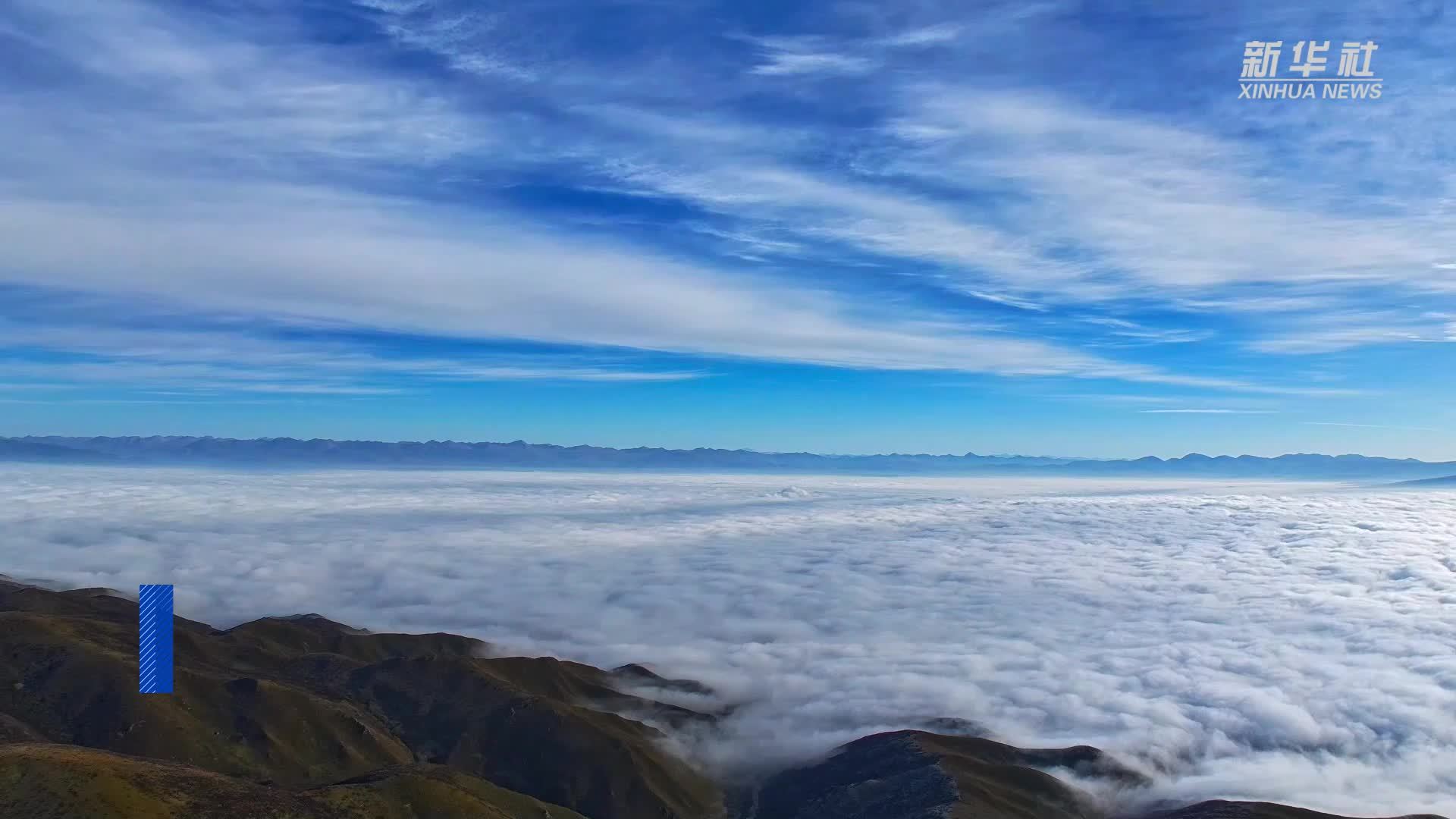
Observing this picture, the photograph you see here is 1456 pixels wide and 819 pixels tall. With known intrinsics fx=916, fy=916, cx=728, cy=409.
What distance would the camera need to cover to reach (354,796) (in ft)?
483

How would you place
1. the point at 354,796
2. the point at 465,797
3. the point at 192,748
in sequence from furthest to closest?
the point at 192,748 < the point at 465,797 < the point at 354,796

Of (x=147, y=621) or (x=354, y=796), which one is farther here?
(x=354, y=796)

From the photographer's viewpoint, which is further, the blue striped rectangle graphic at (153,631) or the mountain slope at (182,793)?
the mountain slope at (182,793)

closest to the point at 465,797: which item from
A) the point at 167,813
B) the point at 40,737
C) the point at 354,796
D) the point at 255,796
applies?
the point at 354,796

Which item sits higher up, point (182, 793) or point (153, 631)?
point (153, 631)

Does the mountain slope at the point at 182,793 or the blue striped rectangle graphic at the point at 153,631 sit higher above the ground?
the blue striped rectangle graphic at the point at 153,631

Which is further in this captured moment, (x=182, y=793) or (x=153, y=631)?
(x=182, y=793)

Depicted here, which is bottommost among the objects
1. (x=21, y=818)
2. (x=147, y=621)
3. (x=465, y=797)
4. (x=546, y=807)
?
(x=546, y=807)

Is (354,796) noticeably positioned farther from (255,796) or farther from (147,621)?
(147,621)

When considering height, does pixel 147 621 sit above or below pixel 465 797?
above

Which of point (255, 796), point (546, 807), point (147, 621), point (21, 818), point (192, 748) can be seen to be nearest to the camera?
point (147, 621)

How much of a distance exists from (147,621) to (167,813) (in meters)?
86.1

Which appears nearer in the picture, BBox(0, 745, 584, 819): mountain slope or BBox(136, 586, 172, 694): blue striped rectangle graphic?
BBox(136, 586, 172, 694): blue striped rectangle graphic

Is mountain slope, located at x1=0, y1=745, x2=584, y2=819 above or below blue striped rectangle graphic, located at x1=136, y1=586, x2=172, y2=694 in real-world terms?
below
